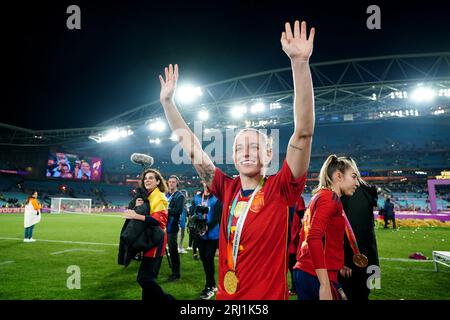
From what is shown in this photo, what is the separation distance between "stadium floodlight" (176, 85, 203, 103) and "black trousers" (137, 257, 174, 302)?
54.2 ft

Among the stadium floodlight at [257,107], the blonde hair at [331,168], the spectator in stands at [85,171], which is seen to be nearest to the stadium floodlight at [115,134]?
the stadium floodlight at [257,107]

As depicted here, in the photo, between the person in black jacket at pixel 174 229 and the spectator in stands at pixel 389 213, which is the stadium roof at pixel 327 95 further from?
the person in black jacket at pixel 174 229

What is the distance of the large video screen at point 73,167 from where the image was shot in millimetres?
40719

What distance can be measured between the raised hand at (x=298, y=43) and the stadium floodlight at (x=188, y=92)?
1790cm

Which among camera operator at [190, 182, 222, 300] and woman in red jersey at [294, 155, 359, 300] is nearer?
woman in red jersey at [294, 155, 359, 300]

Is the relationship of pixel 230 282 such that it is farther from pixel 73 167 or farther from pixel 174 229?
pixel 73 167

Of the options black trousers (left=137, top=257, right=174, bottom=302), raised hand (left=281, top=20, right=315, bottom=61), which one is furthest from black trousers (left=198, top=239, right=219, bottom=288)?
raised hand (left=281, top=20, right=315, bottom=61)

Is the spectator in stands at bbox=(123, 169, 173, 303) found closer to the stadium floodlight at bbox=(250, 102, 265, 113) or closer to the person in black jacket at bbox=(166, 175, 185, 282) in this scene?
the person in black jacket at bbox=(166, 175, 185, 282)

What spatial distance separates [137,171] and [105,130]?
28.5 m

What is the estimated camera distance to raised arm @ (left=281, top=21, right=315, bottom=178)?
5.24 ft

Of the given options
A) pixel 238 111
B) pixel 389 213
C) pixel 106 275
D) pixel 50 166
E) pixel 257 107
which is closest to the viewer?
pixel 106 275

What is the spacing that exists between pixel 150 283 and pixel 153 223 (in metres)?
0.78

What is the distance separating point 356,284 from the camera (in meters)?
2.84

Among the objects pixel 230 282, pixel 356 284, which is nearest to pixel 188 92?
pixel 356 284
